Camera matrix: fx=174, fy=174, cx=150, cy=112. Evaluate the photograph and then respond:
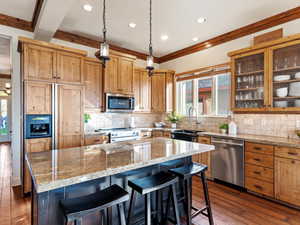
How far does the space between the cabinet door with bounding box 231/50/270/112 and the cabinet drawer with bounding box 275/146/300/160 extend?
778mm

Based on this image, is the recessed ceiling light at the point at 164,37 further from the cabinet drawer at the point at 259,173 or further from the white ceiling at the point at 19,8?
the cabinet drawer at the point at 259,173

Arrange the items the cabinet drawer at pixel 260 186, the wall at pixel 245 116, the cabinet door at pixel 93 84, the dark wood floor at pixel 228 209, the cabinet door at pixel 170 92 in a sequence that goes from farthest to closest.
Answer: the cabinet door at pixel 170 92
the cabinet door at pixel 93 84
the wall at pixel 245 116
the cabinet drawer at pixel 260 186
the dark wood floor at pixel 228 209

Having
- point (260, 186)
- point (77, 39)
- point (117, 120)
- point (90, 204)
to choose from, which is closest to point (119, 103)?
point (117, 120)

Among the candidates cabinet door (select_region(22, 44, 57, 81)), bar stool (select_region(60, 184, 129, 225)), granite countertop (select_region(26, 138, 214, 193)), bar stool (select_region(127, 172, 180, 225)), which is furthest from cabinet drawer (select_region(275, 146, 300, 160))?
cabinet door (select_region(22, 44, 57, 81))

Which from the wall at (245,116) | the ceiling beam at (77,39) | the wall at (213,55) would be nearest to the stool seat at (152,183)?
the wall at (245,116)

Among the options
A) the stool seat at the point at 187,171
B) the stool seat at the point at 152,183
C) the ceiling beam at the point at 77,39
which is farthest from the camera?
the ceiling beam at the point at 77,39

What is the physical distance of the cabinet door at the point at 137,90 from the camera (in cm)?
463

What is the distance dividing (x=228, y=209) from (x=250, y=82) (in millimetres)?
2307

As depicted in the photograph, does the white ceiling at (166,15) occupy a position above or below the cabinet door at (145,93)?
above

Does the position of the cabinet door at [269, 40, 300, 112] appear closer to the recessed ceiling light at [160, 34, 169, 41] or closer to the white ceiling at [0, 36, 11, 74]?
the recessed ceiling light at [160, 34, 169, 41]

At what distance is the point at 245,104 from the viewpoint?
3.42m

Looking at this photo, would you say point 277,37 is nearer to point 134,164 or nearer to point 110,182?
point 134,164

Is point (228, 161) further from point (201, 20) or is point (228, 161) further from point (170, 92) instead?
point (201, 20)

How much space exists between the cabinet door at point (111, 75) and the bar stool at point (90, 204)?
2.91 m
